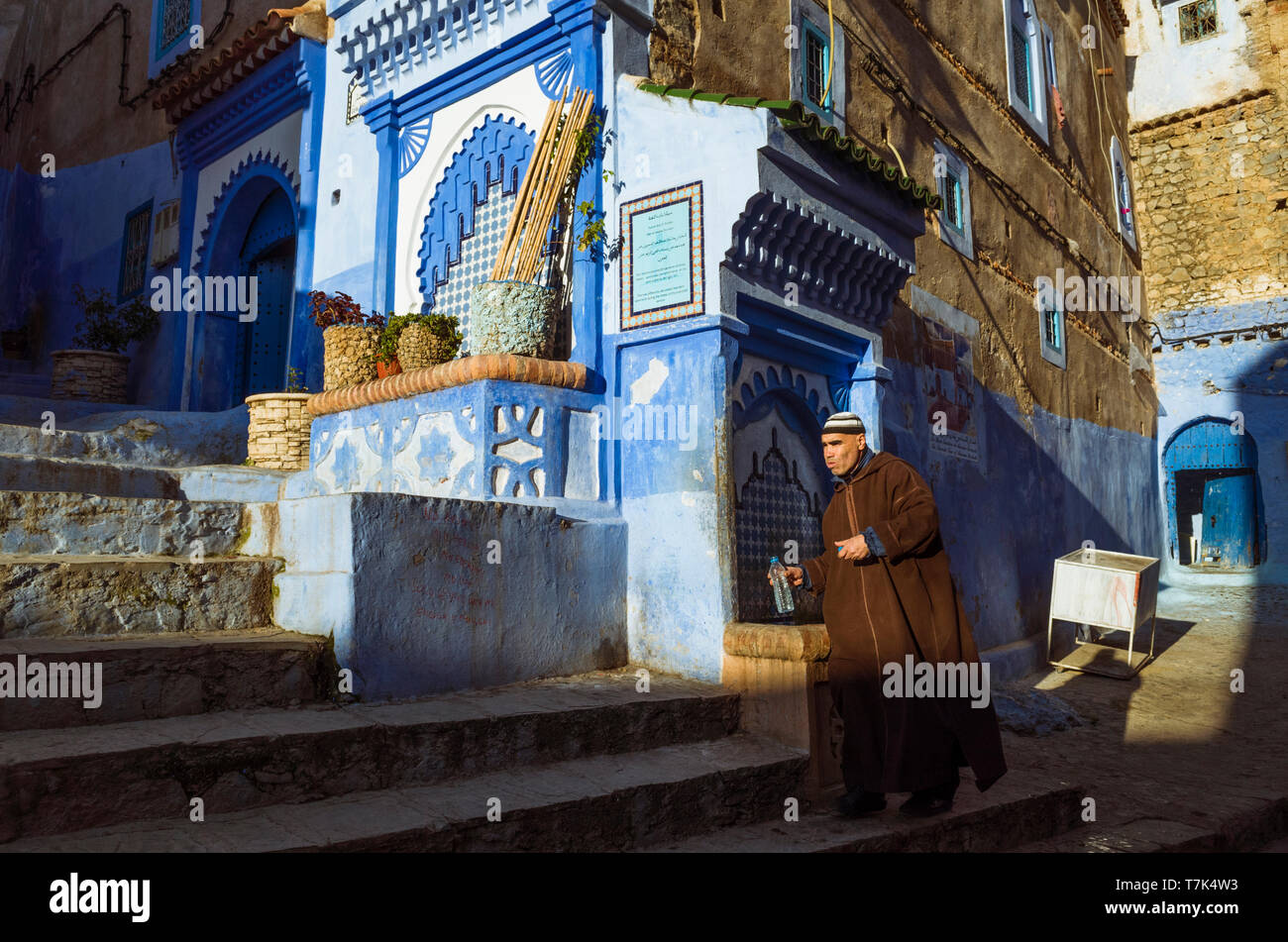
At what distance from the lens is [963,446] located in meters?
9.46

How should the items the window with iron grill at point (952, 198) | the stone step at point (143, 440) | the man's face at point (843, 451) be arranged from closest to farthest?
the man's face at point (843, 451), the stone step at point (143, 440), the window with iron grill at point (952, 198)

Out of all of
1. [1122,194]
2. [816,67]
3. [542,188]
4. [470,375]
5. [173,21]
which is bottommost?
[470,375]

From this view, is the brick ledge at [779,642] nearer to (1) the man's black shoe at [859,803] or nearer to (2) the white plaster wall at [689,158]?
(1) the man's black shoe at [859,803]

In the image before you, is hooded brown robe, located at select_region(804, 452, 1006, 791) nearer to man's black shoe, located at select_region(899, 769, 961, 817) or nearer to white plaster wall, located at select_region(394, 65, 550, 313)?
man's black shoe, located at select_region(899, 769, 961, 817)

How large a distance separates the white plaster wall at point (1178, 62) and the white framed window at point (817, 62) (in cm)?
1207

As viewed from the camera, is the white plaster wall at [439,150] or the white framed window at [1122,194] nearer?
the white plaster wall at [439,150]


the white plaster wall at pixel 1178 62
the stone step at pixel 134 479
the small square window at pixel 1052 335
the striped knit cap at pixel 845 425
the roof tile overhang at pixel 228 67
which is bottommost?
the stone step at pixel 134 479

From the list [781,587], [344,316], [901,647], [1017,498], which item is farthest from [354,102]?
[1017,498]

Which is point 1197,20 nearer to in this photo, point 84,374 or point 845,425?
point 845,425

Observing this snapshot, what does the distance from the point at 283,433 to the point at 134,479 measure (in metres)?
1.95

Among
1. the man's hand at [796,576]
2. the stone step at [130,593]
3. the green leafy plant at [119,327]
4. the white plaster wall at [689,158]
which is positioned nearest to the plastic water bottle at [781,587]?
the man's hand at [796,576]

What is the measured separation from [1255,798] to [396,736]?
182 inches

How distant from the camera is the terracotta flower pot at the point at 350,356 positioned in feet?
21.1

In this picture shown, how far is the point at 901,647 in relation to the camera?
396 cm
